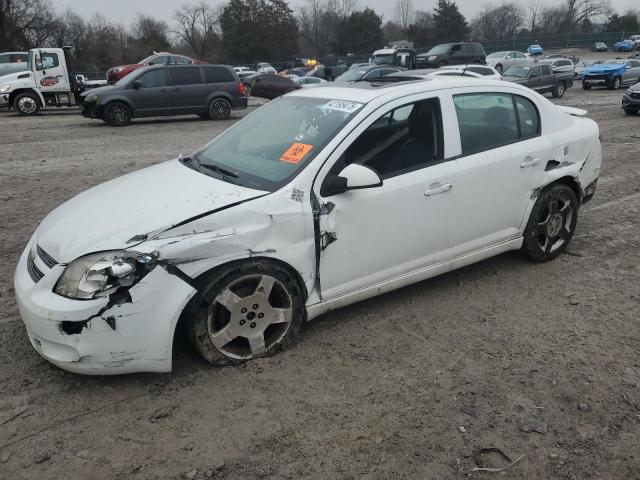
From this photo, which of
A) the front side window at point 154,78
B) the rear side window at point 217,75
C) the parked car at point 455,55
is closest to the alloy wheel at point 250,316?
the front side window at point 154,78

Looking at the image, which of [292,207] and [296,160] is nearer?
[292,207]

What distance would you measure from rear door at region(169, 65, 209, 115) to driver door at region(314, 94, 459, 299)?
44.3 feet

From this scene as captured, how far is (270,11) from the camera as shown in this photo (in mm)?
72500

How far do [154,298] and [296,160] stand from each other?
1.25m

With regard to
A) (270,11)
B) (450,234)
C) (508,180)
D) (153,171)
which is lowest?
(450,234)

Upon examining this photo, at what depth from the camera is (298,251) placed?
3322 mm

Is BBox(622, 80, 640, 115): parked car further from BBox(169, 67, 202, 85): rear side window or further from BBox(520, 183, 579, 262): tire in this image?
BBox(520, 183, 579, 262): tire

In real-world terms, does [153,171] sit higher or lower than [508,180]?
higher

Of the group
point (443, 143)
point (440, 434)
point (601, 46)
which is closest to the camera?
point (440, 434)

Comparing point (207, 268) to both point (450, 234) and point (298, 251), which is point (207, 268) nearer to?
point (298, 251)

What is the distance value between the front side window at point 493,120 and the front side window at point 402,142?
0.78 ft

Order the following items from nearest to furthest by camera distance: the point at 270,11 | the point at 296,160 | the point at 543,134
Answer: the point at 296,160, the point at 543,134, the point at 270,11

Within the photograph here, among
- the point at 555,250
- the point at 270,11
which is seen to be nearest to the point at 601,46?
the point at 270,11

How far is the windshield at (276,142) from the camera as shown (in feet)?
11.5
